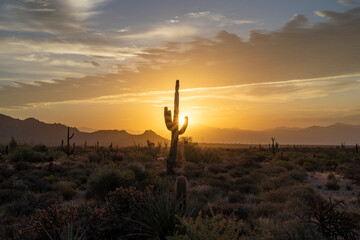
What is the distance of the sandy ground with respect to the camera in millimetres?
14375

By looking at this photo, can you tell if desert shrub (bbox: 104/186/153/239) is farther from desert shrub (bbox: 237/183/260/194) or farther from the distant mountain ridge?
the distant mountain ridge

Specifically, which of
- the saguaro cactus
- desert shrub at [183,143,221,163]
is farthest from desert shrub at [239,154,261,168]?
the saguaro cactus

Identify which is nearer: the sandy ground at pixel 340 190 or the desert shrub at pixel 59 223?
the desert shrub at pixel 59 223

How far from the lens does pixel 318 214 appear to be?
803cm

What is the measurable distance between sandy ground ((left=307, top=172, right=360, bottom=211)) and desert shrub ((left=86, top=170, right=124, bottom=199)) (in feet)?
34.4

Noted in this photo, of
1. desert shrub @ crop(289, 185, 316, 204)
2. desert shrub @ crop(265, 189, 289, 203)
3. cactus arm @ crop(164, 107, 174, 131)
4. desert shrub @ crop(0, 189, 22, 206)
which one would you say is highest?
cactus arm @ crop(164, 107, 174, 131)

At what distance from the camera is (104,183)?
46.9 ft

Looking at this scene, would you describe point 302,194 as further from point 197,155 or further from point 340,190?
point 197,155

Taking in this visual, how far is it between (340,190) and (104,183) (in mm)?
13942

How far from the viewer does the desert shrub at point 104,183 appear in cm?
1408

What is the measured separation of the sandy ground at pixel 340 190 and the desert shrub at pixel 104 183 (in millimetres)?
10473

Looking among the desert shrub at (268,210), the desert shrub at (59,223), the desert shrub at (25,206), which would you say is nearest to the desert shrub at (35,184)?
the desert shrub at (25,206)

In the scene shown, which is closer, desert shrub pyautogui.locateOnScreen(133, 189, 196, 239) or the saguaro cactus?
desert shrub pyautogui.locateOnScreen(133, 189, 196, 239)

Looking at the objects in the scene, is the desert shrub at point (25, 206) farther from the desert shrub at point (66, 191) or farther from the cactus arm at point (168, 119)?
the cactus arm at point (168, 119)
